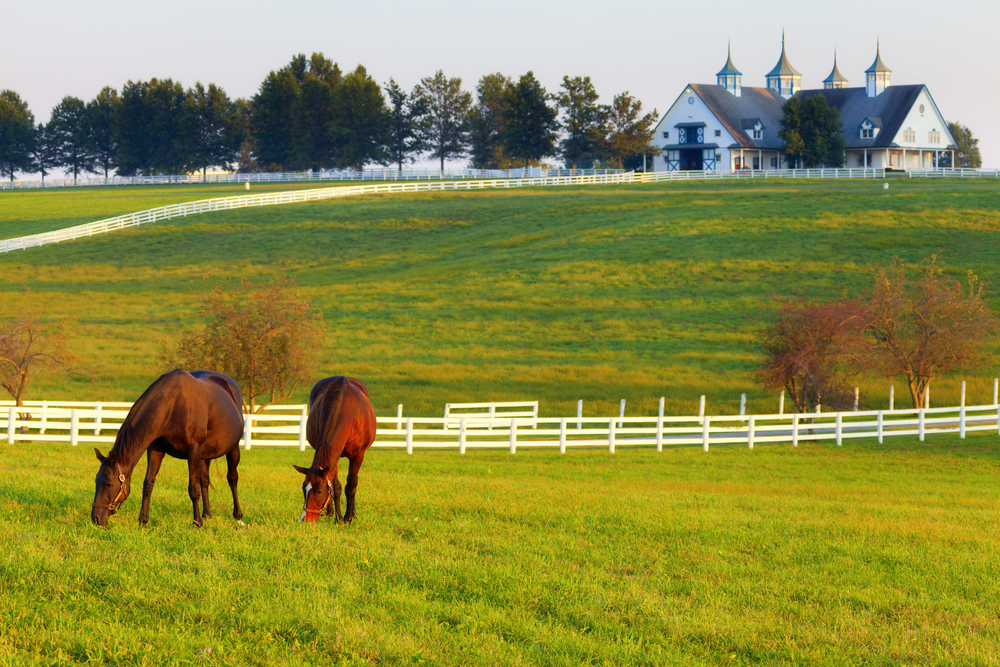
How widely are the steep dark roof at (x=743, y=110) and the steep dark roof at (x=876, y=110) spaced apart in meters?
3.80

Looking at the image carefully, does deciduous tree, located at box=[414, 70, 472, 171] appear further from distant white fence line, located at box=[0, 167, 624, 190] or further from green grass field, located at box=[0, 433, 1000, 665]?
green grass field, located at box=[0, 433, 1000, 665]

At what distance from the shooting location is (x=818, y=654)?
702 centimetres

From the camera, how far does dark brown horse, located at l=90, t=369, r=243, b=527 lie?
31.2 ft

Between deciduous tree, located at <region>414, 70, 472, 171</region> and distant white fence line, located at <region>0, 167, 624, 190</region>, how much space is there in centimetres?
1183

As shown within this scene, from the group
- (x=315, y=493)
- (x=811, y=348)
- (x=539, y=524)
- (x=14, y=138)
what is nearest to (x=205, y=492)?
(x=315, y=493)

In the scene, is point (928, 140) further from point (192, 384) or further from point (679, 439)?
point (192, 384)

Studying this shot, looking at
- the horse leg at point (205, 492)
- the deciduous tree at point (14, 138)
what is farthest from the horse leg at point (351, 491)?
the deciduous tree at point (14, 138)

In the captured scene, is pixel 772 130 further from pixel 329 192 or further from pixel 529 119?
pixel 329 192

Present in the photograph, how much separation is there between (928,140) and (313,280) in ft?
245

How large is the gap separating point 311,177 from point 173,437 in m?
110

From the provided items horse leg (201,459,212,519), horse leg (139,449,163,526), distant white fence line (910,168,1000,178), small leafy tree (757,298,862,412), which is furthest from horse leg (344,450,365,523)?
distant white fence line (910,168,1000,178)

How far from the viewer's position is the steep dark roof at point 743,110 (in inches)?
3873

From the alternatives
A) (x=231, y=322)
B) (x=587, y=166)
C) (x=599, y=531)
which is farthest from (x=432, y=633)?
(x=587, y=166)

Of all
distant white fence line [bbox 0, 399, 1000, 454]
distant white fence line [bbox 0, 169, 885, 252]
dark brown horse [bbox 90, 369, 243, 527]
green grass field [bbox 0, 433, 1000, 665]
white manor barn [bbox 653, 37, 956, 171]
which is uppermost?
white manor barn [bbox 653, 37, 956, 171]
